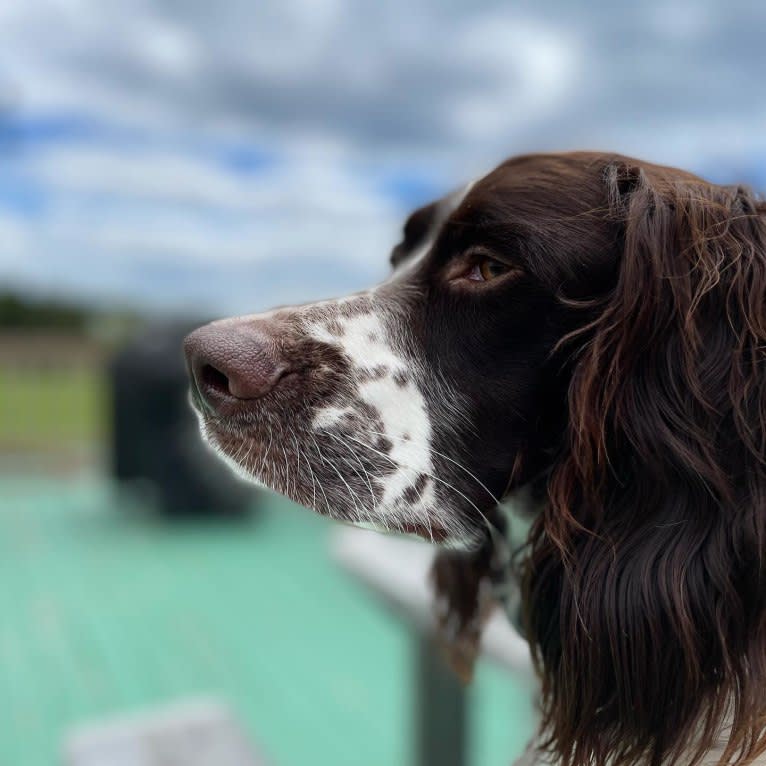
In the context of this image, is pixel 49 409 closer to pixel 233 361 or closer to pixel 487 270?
pixel 233 361

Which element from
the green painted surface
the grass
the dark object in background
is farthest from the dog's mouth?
the grass

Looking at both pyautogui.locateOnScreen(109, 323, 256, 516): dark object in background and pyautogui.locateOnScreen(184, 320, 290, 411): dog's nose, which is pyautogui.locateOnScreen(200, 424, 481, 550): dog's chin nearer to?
pyautogui.locateOnScreen(184, 320, 290, 411): dog's nose

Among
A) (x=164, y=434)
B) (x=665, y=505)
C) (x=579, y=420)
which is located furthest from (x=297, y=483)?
(x=164, y=434)

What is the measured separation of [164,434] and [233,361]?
540 cm

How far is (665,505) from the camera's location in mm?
1289

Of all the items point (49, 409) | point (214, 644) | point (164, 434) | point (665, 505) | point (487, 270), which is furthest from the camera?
point (49, 409)

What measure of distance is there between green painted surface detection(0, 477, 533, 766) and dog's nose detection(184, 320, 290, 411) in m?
1.69

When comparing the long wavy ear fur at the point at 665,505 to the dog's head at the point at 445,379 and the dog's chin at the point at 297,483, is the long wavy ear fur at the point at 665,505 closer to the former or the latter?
the dog's head at the point at 445,379

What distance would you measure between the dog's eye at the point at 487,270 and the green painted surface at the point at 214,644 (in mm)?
1665

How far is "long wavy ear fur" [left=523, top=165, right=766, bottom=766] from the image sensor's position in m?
1.24

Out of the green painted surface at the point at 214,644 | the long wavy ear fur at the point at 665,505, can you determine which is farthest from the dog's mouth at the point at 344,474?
the green painted surface at the point at 214,644

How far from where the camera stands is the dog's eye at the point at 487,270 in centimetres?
141

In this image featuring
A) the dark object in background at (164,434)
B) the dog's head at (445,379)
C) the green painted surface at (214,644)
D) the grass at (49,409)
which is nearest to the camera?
the dog's head at (445,379)

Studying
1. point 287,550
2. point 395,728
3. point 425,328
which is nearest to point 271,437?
point 425,328
